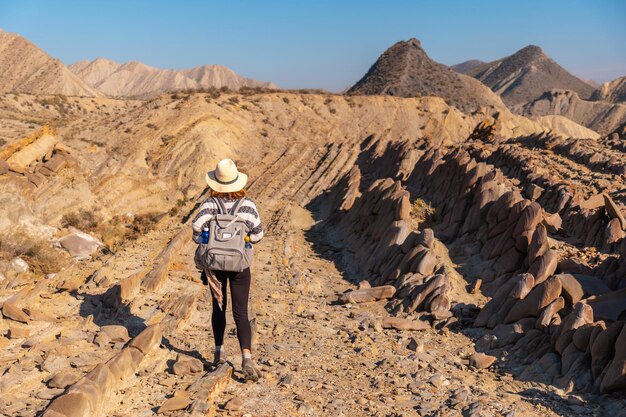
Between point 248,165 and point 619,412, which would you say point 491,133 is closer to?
point 248,165

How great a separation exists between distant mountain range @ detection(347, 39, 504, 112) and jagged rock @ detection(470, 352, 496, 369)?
65.2m

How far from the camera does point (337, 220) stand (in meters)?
16.5

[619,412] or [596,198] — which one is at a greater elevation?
[596,198]

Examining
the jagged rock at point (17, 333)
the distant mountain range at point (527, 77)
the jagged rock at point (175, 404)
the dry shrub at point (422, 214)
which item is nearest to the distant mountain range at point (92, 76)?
the distant mountain range at point (527, 77)

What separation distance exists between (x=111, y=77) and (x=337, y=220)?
173 m

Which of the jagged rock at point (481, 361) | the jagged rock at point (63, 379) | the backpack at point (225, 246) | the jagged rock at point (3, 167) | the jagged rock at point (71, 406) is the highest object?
the jagged rock at point (3, 167)

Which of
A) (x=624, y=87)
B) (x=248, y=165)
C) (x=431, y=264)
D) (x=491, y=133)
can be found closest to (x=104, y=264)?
(x=431, y=264)

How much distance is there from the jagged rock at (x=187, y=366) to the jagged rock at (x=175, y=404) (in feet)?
2.14

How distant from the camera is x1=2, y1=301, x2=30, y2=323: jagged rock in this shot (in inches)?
265

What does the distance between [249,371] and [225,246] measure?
4.30 feet

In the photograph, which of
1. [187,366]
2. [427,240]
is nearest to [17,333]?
[187,366]

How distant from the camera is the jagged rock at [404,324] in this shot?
767 centimetres

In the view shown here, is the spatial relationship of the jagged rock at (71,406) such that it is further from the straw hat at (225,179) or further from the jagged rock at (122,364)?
the straw hat at (225,179)

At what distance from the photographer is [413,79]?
251ft
